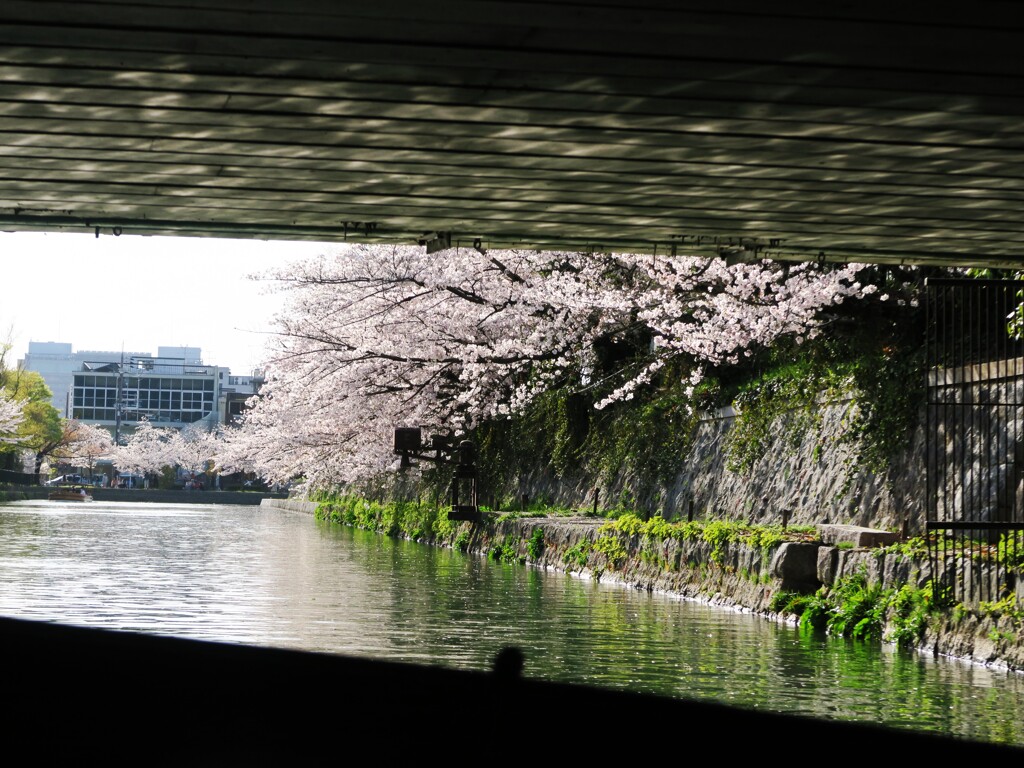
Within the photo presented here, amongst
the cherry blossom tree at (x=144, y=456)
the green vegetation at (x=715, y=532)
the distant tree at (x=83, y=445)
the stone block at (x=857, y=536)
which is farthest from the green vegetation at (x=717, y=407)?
the cherry blossom tree at (x=144, y=456)

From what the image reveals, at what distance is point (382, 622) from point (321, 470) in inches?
830

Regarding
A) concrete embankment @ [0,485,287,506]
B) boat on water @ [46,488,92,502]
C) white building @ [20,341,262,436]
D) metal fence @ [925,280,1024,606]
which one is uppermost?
white building @ [20,341,262,436]

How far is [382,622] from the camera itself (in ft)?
39.2

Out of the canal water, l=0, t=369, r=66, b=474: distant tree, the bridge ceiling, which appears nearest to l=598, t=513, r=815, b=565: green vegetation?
the canal water

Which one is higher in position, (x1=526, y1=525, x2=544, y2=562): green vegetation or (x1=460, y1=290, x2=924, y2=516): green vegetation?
(x1=460, y1=290, x2=924, y2=516): green vegetation

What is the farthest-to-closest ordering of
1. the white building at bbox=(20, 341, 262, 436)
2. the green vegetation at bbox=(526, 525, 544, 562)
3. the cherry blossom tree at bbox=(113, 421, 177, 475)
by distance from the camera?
1. the white building at bbox=(20, 341, 262, 436)
2. the cherry blossom tree at bbox=(113, 421, 177, 475)
3. the green vegetation at bbox=(526, 525, 544, 562)

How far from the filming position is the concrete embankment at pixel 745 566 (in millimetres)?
10062

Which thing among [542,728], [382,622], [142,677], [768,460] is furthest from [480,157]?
[768,460]

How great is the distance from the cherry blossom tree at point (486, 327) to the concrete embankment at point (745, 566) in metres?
2.68

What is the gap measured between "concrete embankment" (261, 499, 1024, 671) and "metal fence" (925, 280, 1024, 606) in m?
0.28

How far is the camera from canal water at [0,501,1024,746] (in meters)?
8.29

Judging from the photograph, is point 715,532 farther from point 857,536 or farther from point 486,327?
point 486,327

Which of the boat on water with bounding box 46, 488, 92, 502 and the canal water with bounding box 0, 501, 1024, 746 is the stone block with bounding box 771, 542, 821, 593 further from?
the boat on water with bounding box 46, 488, 92, 502

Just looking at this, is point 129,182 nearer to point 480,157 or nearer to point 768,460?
point 480,157
